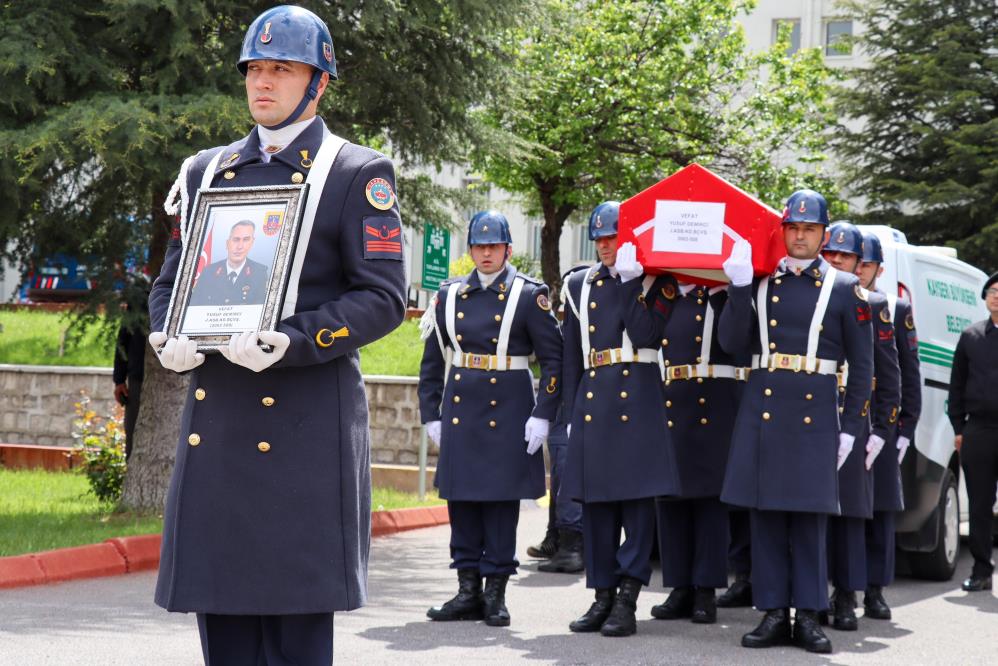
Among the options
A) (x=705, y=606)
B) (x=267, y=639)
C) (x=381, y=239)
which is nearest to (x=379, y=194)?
(x=381, y=239)

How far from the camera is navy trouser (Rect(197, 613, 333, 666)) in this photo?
3848mm

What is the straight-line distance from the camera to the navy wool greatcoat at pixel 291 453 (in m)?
3.74

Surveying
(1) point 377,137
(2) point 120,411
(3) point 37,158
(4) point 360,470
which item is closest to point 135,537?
(3) point 37,158

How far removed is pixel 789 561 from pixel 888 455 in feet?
5.29

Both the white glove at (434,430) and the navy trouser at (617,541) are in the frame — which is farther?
the white glove at (434,430)

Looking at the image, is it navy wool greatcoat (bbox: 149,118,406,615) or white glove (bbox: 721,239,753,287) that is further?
white glove (bbox: 721,239,753,287)

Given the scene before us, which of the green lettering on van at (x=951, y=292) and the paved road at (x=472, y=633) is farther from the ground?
the green lettering on van at (x=951, y=292)

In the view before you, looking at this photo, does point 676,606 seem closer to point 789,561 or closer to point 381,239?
point 789,561

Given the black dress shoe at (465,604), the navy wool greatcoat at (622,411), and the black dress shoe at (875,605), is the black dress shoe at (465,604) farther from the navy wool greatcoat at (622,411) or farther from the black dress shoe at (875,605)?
the black dress shoe at (875,605)

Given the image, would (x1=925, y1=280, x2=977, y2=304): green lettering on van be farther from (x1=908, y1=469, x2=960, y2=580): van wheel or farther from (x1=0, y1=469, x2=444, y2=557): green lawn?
(x1=0, y1=469, x2=444, y2=557): green lawn

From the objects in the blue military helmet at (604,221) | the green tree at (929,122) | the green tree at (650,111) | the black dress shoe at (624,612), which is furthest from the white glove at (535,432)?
the green tree at (929,122)

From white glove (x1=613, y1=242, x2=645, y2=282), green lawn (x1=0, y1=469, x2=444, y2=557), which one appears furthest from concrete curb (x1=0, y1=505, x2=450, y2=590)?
white glove (x1=613, y1=242, x2=645, y2=282)

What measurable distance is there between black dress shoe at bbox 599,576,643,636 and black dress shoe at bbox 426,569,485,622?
79cm

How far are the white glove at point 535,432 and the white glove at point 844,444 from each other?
5.44 feet
